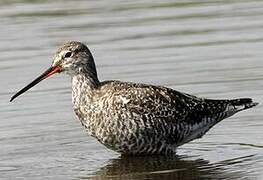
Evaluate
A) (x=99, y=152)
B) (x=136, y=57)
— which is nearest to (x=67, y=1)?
(x=136, y=57)

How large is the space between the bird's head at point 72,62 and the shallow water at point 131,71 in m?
1.03

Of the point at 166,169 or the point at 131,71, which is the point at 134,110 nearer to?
the point at 166,169

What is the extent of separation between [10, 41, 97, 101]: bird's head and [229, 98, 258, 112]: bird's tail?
1.90 m

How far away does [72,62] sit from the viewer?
54.2ft

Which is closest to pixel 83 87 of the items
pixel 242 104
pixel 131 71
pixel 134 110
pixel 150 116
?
pixel 134 110

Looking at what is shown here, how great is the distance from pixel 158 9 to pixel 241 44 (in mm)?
3984

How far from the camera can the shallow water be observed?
15953 millimetres

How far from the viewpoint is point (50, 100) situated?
61.7 feet

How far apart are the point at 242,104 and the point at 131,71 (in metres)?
3.66

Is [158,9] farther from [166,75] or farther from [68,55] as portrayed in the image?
[68,55]

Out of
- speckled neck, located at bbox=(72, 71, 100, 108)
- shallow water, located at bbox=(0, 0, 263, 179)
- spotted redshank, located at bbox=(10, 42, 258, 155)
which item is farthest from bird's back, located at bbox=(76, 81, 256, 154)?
shallow water, located at bbox=(0, 0, 263, 179)

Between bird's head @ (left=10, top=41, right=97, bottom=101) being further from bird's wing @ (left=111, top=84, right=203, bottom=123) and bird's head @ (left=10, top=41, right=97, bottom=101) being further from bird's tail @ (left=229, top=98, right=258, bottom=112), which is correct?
bird's tail @ (left=229, top=98, right=258, bottom=112)

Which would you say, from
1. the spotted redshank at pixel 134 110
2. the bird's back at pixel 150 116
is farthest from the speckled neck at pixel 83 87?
the bird's back at pixel 150 116

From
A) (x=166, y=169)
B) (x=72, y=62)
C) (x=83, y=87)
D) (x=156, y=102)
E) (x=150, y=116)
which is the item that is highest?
(x=72, y=62)
